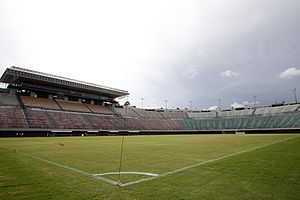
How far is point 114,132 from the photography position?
64500 millimetres

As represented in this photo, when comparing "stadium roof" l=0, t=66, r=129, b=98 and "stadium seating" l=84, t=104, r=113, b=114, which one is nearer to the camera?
"stadium roof" l=0, t=66, r=129, b=98

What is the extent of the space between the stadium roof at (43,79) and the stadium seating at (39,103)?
18.4 feet

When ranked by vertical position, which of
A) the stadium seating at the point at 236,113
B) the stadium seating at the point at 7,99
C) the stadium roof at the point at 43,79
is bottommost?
the stadium seating at the point at 7,99

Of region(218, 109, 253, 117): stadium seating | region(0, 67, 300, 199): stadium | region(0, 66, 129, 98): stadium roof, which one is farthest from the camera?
region(218, 109, 253, 117): stadium seating

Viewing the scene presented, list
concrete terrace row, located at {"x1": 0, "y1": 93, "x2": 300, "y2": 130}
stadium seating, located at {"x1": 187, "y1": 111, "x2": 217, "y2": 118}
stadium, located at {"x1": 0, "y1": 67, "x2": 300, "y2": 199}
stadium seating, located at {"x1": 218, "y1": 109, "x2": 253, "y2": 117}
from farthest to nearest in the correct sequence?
1. stadium seating, located at {"x1": 187, "y1": 111, "x2": 217, "y2": 118}
2. stadium seating, located at {"x1": 218, "y1": 109, "x2": 253, "y2": 117}
3. concrete terrace row, located at {"x1": 0, "y1": 93, "x2": 300, "y2": 130}
4. stadium, located at {"x1": 0, "y1": 67, "x2": 300, "y2": 199}

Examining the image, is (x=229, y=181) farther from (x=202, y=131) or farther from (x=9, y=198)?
(x=202, y=131)

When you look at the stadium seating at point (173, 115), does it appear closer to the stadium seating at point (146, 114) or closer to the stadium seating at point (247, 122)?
the stadium seating at point (146, 114)

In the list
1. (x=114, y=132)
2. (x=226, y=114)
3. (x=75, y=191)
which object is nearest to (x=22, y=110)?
(x=114, y=132)

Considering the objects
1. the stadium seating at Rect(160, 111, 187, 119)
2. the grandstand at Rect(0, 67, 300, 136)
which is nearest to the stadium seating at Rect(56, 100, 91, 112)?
the grandstand at Rect(0, 67, 300, 136)

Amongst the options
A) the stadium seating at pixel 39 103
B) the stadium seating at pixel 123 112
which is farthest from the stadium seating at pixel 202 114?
the stadium seating at pixel 39 103

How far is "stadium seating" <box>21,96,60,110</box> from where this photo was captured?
57.2m

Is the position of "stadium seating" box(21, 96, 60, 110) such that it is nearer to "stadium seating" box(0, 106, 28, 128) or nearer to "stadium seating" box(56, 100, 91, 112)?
"stadium seating" box(56, 100, 91, 112)

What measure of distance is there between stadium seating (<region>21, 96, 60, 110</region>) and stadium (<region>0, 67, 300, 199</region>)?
0.33m

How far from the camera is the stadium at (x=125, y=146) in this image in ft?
18.0
